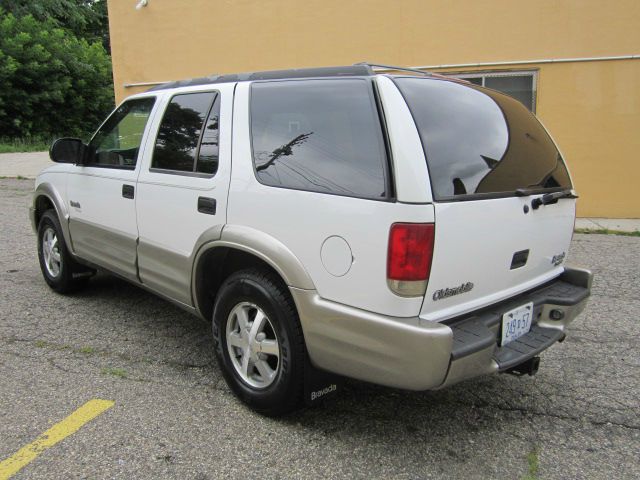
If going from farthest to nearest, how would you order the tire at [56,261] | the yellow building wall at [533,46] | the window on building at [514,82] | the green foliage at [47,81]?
the green foliage at [47,81] → the window on building at [514,82] → the yellow building wall at [533,46] → the tire at [56,261]

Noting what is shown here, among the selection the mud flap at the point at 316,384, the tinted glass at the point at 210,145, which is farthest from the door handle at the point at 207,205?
the mud flap at the point at 316,384

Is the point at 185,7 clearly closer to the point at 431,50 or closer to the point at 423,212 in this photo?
the point at 431,50

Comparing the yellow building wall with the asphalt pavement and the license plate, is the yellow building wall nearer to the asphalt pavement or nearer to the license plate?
the asphalt pavement

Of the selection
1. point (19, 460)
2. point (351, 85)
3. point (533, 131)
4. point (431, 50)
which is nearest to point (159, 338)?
point (19, 460)

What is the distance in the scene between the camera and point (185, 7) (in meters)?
11.5

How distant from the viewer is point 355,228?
8.27 feet

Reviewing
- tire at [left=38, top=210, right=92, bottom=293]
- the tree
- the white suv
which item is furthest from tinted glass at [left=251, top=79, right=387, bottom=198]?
the tree

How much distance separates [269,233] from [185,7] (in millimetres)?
10143

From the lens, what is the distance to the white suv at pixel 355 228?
246 cm

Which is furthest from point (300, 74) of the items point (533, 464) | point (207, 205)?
point (533, 464)

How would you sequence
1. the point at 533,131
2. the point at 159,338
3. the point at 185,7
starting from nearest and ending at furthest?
the point at 533,131, the point at 159,338, the point at 185,7

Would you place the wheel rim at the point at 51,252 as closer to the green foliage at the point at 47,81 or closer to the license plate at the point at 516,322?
the license plate at the point at 516,322

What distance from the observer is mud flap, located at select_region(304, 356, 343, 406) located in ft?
9.33

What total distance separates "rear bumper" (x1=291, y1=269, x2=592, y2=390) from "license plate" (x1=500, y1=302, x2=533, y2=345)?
0.11ft
